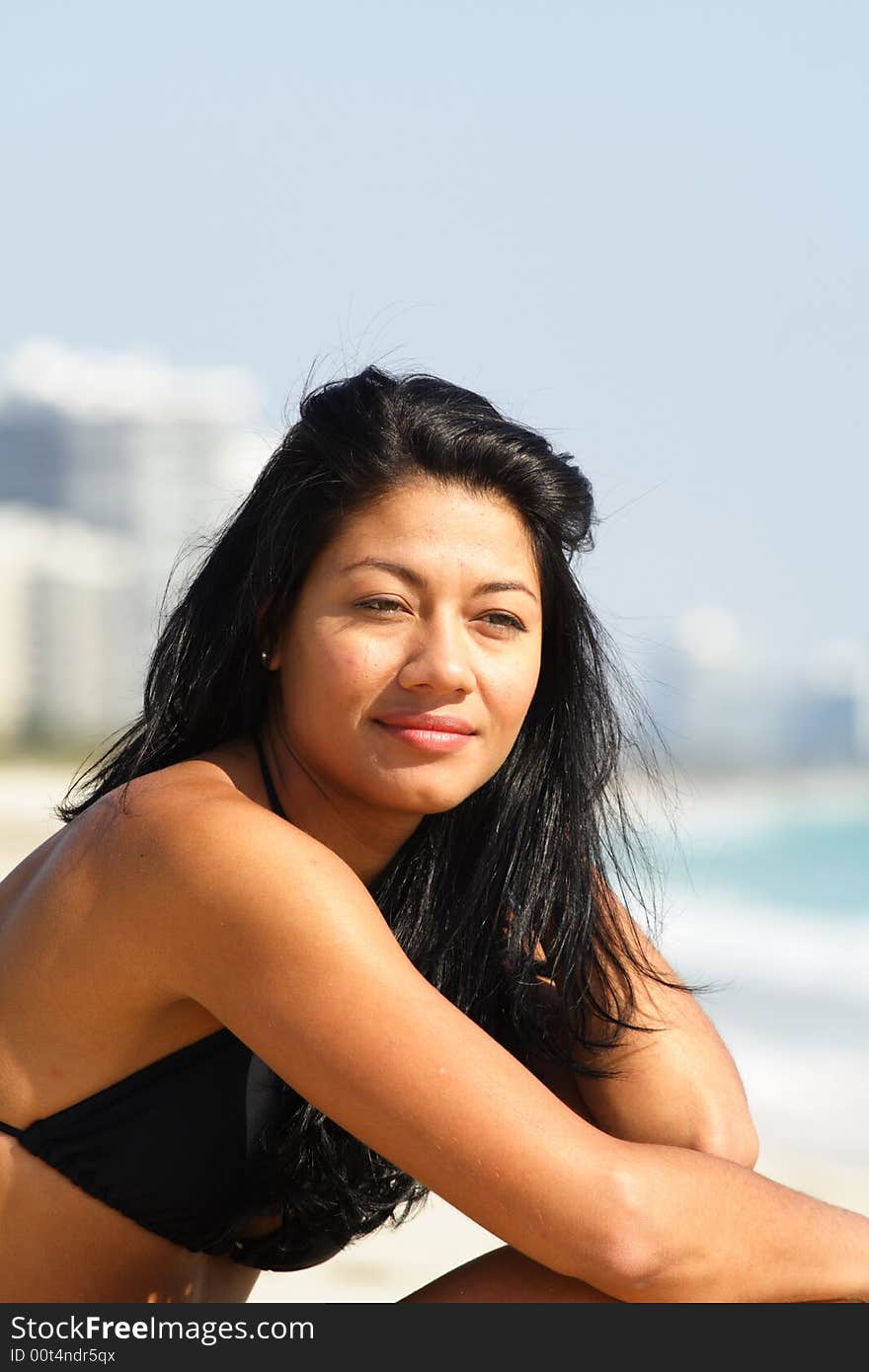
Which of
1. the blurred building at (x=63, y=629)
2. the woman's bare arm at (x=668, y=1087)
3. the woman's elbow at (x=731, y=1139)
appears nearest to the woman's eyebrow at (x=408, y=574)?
the woman's bare arm at (x=668, y=1087)

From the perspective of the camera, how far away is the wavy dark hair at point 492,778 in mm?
2422

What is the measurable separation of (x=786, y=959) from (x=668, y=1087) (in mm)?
14074

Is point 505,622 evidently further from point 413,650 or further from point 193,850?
point 193,850

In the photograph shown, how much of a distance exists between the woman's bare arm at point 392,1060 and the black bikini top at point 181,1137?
0.20 metres

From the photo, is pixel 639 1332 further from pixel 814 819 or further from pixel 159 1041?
pixel 814 819

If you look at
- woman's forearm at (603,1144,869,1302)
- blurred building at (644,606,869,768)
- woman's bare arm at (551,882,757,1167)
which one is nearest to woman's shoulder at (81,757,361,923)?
woman's forearm at (603,1144,869,1302)

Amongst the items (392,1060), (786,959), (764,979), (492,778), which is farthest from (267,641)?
(786,959)

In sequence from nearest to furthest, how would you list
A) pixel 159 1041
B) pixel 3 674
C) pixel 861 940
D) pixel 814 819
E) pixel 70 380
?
pixel 159 1041
pixel 861 940
pixel 814 819
pixel 3 674
pixel 70 380

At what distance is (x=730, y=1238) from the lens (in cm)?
215

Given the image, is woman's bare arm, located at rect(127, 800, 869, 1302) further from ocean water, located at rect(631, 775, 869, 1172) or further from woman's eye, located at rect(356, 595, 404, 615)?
ocean water, located at rect(631, 775, 869, 1172)

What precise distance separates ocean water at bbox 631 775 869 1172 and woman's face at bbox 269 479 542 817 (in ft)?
2.40

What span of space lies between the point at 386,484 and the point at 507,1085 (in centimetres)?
88

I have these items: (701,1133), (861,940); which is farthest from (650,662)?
Result: (861,940)

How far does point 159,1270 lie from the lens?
7.82 feet
